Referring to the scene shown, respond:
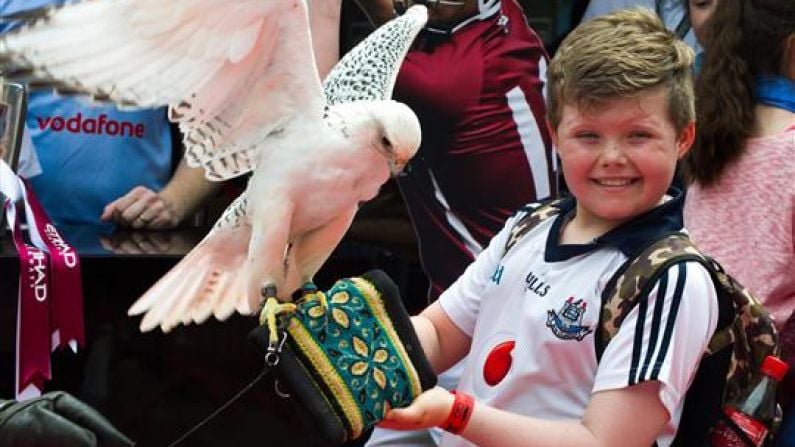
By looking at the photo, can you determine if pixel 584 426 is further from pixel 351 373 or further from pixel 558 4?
pixel 558 4

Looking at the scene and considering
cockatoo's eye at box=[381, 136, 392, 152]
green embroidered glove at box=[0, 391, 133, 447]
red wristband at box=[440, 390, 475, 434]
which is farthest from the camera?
cockatoo's eye at box=[381, 136, 392, 152]

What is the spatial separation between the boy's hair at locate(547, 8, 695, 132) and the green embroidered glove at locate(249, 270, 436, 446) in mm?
385

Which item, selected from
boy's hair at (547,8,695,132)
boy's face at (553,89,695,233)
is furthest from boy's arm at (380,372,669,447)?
boy's hair at (547,8,695,132)

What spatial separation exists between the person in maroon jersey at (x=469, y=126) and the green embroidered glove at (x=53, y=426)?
1956 millimetres

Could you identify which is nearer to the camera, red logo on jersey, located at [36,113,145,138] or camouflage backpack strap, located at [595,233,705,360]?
camouflage backpack strap, located at [595,233,705,360]

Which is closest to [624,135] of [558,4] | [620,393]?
[620,393]

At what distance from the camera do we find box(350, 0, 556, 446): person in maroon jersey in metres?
3.47

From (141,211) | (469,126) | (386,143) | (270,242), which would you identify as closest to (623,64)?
Answer: (386,143)

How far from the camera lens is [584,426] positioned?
1.69 m

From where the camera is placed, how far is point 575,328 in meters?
1.75

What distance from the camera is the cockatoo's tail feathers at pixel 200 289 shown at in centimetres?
257

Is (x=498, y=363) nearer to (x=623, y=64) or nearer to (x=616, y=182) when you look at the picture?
(x=616, y=182)

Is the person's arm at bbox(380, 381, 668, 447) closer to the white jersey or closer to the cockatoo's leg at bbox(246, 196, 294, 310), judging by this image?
the white jersey

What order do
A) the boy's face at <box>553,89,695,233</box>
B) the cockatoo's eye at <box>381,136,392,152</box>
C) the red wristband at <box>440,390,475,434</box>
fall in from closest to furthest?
the red wristband at <box>440,390,475,434</box> < the boy's face at <box>553,89,695,233</box> < the cockatoo's eye at <box>381,136,392,152</box>
